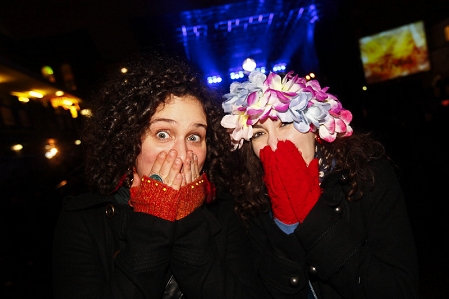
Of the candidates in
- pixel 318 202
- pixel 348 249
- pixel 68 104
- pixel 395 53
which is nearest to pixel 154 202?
pixel 318 202

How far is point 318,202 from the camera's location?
4.75ft

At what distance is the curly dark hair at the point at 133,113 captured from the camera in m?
1.63

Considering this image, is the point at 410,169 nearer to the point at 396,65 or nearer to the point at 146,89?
the point at 396,65

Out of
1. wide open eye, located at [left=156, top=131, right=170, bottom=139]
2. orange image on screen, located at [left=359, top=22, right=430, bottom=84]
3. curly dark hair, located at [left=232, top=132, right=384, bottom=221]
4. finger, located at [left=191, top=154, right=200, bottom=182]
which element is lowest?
curly dark hair, located at [left=232, top=132, right=384, bottom=221]

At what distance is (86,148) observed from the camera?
1885 millimetres

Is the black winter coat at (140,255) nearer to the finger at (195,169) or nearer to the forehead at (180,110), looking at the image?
the finger at (195,169)

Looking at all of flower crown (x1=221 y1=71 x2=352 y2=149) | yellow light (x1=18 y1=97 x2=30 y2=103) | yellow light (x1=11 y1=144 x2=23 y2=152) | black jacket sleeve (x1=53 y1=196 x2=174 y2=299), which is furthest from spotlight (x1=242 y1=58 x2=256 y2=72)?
yellow light (x1=18 y1=97 x2=30 y2=103)

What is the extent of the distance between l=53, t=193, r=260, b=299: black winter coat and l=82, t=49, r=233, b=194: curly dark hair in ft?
0.60

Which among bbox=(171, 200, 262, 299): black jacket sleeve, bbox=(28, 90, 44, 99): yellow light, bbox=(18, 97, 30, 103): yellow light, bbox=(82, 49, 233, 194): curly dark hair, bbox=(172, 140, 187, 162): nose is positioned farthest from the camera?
bbox=(28, 90, 44, 99): yellow light

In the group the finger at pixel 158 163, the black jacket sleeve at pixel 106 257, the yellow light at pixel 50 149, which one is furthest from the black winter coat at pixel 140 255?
the yellow light at pixel 50 149

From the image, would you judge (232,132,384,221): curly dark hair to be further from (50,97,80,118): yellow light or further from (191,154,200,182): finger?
(50,97,80,118): yellow light

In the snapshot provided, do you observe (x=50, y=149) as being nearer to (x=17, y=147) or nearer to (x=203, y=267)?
(x=17, y=147)

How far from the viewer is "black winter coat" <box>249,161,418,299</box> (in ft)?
4.40

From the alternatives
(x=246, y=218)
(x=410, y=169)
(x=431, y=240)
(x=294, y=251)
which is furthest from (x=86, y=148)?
(x=410, y=169)
